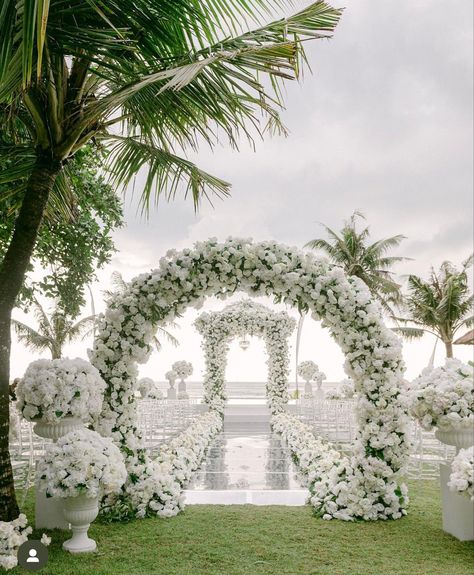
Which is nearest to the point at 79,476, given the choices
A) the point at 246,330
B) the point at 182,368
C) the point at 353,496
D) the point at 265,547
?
the point at 265,547

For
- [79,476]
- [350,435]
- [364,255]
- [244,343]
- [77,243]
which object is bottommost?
[350,435]

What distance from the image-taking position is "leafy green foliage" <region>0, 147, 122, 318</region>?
6.82m

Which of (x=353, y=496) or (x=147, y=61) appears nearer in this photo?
(x=147, y=61)

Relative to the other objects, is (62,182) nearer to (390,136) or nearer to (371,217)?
(390,136)

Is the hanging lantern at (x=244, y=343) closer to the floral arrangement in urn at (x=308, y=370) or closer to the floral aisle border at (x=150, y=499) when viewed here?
the floral arrangement in urn at (x=308, y=370)

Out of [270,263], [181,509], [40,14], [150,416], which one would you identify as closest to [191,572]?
[181,509]

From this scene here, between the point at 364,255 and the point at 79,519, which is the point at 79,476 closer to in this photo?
the point at 79,519

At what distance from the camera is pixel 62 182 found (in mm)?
5703

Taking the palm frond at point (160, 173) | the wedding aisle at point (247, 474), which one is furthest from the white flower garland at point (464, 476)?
the palm frond at point (160, 173)

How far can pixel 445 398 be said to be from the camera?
4820 mm

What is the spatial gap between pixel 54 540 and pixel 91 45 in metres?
4.15

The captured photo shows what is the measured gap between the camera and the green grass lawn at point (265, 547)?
13.0ft

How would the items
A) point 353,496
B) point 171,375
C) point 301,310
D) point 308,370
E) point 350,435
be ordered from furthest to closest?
point 308,370 → point 171,375 → point 350,435 → point 301,310 → point 353,496

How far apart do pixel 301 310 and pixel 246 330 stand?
11530 mm
